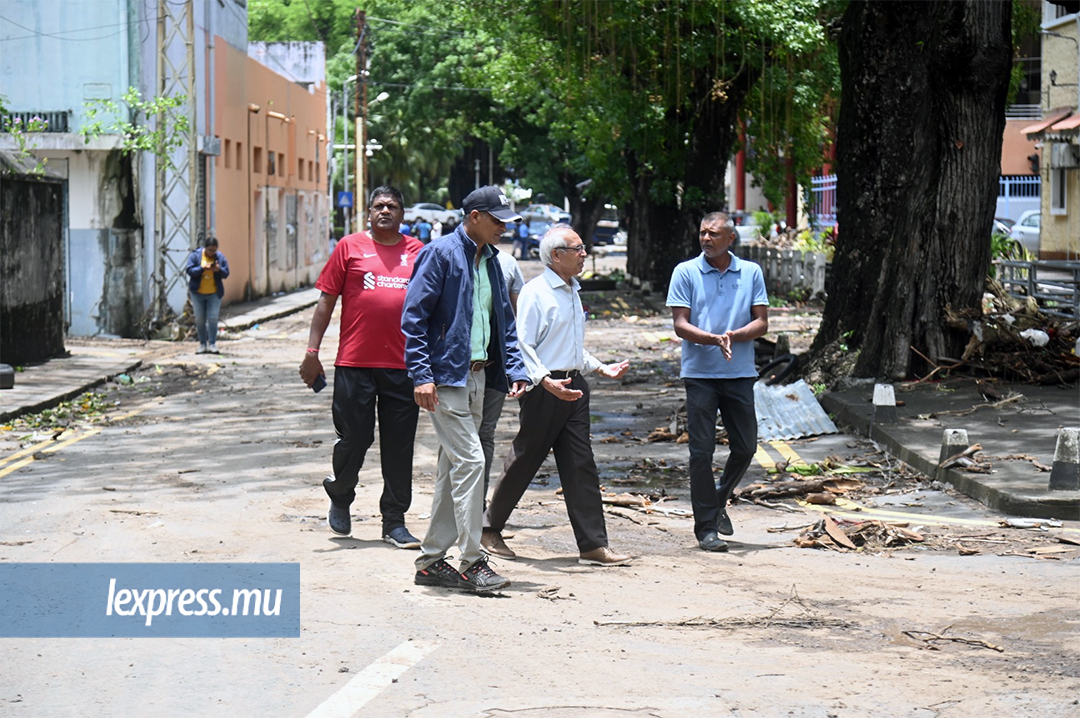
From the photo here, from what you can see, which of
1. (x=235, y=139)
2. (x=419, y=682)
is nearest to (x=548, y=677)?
(x=419, y=682)

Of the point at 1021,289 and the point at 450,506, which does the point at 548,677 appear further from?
the point at 1021,289

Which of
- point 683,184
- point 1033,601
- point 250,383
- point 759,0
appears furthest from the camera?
point 683,184

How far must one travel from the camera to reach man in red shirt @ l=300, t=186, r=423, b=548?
325 inches

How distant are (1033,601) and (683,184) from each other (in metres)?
24.9

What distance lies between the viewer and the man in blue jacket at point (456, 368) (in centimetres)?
705

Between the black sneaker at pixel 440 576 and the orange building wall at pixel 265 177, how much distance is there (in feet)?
81.2

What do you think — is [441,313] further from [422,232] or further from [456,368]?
[422,232]

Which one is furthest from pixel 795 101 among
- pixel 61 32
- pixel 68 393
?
pixel 68 393

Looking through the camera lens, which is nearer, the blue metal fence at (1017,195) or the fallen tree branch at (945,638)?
the fallen tree branch at (945,638)

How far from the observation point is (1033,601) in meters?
6.91

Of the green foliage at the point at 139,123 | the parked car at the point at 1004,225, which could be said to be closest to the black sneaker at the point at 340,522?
the green foliage at the point at 139,123

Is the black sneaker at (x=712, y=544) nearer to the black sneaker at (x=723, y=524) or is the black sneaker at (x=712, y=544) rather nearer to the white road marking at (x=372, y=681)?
the black sneaker at (x=723, y=524)

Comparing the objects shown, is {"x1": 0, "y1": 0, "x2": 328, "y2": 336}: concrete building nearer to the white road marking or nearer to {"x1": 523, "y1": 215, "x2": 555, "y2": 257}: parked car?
the white road marking

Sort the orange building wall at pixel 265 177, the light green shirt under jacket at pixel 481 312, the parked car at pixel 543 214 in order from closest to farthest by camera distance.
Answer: the light green shirt under jacket at pixel 481 312 → the orange building wall at pixel 265 177 → the parked car at pixel 543 214
